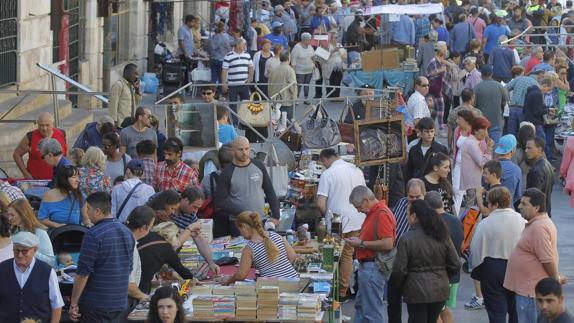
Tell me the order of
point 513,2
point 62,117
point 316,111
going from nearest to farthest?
point 316,111 < point 62,117 < point 513,2

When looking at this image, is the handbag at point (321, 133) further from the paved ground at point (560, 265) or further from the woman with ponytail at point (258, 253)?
the woman with ponytail at point (258, 253)

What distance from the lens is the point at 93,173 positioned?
1398cm

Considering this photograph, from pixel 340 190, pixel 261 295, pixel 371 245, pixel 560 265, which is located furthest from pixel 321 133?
pixel 261 295

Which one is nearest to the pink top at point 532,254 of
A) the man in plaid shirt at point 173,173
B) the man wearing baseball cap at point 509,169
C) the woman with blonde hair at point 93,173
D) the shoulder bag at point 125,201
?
the man wearing baseball cap at point 509,169

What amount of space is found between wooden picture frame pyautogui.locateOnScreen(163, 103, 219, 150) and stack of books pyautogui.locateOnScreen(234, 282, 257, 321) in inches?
214

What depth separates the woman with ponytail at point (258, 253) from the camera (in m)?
12.1

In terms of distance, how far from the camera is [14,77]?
854 inches

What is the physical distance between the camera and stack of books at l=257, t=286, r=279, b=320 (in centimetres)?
1129

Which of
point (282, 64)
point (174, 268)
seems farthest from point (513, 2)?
point (174, 268)

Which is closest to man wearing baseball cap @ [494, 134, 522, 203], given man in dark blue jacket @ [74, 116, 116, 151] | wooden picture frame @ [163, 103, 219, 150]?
wooden picture frame @ [163, 103, 219, 150]

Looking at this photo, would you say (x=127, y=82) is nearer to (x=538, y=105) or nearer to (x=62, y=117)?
(x=62, y=117)

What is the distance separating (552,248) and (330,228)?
9.82ft

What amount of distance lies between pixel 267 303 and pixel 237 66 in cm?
1408

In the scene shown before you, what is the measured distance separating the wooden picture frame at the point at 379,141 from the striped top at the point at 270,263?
3.14 meters
